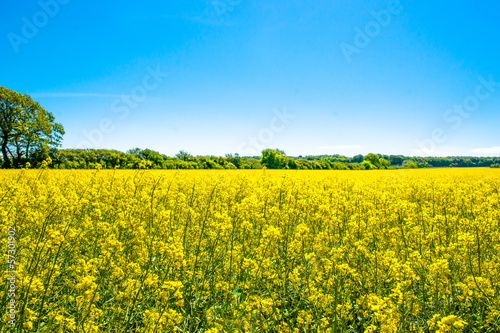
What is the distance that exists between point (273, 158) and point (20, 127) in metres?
45.2

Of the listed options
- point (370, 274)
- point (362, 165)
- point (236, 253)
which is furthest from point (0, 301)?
point (362, 165)

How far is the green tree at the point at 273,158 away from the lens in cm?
5711

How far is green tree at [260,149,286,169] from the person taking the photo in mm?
57109

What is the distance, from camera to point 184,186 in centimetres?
911

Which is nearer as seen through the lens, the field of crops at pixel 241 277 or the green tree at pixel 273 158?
the field of crops at pixel 241 277

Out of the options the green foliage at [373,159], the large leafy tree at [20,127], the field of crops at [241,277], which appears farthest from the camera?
the green foliage at [373,159]

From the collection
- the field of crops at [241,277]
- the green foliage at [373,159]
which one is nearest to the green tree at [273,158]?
the green foliage at [373,159]

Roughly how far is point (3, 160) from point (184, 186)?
35592 mm

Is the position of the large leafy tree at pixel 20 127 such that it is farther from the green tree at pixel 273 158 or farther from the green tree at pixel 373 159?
the green tree at pixel 373 159

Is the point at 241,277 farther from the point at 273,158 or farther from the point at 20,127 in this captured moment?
the point at 273,158

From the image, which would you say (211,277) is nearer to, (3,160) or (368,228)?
(368,228)

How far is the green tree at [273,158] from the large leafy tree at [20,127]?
3907 centimetres

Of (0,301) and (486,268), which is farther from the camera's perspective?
(486,268)

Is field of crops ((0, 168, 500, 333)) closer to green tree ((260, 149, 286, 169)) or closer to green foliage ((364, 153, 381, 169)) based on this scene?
green tree ((260, 149, 286, 169))
